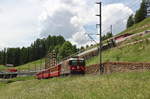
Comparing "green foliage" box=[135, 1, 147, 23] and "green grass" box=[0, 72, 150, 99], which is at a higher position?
"green foliage" box=[135, 1, 147, 23]

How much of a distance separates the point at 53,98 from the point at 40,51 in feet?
622

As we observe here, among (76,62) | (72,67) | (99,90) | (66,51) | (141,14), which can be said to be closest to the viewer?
(99,90)

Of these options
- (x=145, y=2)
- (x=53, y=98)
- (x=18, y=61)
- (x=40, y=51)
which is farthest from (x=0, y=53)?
(x=53, y=98)

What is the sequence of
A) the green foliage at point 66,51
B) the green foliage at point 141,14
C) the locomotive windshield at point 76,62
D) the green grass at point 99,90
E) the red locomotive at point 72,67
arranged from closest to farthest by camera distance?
the green grass at point 99,90 → the red locomotive at point 72,67 → the locomotive windshield at point 76,62 → the green foliage at point 66,51 → the green foliage at point 141,14

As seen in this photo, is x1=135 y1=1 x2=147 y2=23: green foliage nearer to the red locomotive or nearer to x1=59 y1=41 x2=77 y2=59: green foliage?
x1=59 y1=41 x2=77 y2=59: green foliage

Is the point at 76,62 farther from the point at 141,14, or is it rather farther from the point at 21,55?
the point at 21,55

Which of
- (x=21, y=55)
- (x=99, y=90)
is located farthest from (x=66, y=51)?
(x=99, y=90)

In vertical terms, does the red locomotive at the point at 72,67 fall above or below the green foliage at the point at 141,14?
below

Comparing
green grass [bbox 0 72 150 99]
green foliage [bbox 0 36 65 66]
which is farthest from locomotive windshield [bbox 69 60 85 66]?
green foliage [bbox 0 36 65 66]

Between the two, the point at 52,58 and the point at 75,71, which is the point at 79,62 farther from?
the point at 52,58

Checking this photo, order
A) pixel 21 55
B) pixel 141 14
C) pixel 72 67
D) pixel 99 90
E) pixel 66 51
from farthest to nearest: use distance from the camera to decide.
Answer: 1. pixel 21 55
2. pixel 141 14
3. pixel 66 51
4. pixel 72 67
5. pixel 99 90

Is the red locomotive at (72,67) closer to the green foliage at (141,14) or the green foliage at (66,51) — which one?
the green foliage at (66,51)

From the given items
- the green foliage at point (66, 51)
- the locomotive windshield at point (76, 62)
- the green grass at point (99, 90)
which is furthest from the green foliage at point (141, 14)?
the green grass at point (99, 90)

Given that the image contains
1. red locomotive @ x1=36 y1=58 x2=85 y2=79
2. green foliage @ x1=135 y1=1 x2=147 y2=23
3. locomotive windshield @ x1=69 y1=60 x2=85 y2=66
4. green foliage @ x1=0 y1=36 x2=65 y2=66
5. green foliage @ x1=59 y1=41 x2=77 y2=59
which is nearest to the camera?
red locomotive @ x1=36 y1=58 x2=85 y2=79
